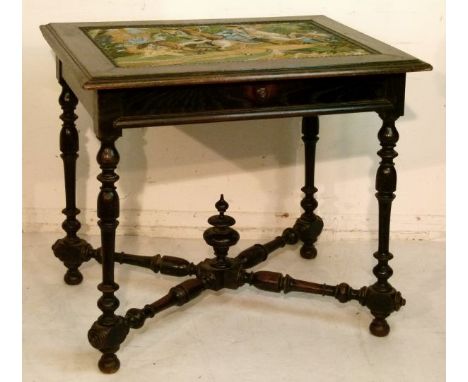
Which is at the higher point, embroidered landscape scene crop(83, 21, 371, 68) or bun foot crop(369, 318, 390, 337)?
embroidered landscape scene crop(83, 21, 371, 68)

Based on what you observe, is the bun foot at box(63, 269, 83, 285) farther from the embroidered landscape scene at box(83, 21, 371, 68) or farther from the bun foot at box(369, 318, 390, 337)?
the bun foot at box(369, 318, 390, 337)

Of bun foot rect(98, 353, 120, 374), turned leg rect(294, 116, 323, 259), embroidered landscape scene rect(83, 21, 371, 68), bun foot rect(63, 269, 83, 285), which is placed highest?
embroidered landscape scene rect(83, 21, 371, 68)

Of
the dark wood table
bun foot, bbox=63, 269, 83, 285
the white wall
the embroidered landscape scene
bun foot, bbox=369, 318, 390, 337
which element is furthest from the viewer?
the white wall

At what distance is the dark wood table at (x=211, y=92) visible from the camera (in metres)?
2.08

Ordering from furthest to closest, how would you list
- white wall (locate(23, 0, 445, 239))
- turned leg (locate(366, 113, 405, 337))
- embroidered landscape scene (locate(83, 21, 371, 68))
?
white wall (locate(23, 0, 445, 239)) < turned leg (locate(366, 113, 405, 337)) < embroidered landscape scene (locate(83, 21, 371, 68))

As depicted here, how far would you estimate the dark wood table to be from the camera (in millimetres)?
2082

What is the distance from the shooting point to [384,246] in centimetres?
244

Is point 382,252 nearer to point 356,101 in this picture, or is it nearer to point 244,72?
point 356,101

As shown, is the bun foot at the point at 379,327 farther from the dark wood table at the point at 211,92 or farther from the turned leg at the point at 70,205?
the turned leg at the point at 70,205

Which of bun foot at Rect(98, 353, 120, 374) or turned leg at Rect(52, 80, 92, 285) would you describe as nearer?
bun foot at Rect(98, 353, 120, 374)

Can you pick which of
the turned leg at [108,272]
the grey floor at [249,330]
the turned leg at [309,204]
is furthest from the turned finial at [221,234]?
the turned leg at [309,204]

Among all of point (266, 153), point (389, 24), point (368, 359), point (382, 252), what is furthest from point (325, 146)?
point (368, 359)

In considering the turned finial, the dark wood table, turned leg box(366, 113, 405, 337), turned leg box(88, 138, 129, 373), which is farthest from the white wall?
turned leg box(88, 138, 129, 373)

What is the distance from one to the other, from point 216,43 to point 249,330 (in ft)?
2.60
